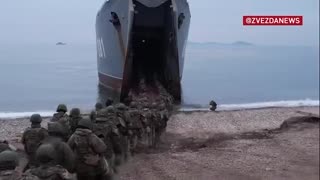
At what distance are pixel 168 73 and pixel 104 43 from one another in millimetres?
4030

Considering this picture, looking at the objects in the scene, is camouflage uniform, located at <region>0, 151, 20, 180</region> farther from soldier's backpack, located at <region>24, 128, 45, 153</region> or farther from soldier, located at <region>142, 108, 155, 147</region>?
soldier, located at <region>142, 108, 155, 147</region>

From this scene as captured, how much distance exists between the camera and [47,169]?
4430 mm

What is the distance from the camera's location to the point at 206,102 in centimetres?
2455

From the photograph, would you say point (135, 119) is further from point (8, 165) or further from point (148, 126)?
point (8, 165)

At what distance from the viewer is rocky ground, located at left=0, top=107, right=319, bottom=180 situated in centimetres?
793

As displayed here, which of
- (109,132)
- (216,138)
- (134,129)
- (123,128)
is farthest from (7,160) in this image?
(216,138)

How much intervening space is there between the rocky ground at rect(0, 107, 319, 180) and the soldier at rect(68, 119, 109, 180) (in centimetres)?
186

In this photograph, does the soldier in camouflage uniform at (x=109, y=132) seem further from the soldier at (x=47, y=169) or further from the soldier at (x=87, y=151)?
the soldier at (x=47, y=169)

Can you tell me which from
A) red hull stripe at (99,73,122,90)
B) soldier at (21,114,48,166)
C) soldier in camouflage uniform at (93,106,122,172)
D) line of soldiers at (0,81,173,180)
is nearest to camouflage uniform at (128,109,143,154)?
line of soldiers at (0,81,173,180)

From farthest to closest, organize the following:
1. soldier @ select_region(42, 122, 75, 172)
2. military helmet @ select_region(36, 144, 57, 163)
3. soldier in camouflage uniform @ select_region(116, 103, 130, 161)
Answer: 1. soldier in camouflage uniform @ select_region(116, 103, 130, 161)
2. soldier @ select_region(42, 122, 75, 172)
3. military helmet @ select_region(36, 144, 57, 163)

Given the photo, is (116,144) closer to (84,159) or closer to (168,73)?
(84,159)

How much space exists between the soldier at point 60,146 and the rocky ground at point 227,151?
8.78ft

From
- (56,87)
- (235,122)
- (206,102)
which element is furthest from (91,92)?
(235,122)

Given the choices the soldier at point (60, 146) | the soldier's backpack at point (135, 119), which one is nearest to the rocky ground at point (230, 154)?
the soldier's backpack at point (135, 119)
